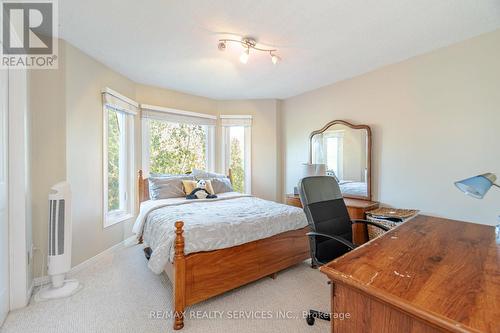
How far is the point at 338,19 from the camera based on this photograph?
1.98m

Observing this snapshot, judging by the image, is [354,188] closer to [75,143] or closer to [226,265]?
[226,265]

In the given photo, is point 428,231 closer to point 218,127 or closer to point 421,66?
point 421,66

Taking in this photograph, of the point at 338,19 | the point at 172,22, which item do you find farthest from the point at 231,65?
the point at 338,19

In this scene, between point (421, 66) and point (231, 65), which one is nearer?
point (421, 66)

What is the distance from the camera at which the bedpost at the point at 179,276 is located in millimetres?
1708

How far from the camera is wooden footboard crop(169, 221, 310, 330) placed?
1729 mm

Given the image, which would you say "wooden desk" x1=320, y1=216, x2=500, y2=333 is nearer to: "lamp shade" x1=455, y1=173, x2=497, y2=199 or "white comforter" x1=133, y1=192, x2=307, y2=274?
"lamp shade" x1=455, y1=173, x2=497, y2=199

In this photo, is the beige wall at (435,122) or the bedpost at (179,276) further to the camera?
the beige wall at (435,122)

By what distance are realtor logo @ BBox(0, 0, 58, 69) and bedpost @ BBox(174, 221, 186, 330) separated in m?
1.84

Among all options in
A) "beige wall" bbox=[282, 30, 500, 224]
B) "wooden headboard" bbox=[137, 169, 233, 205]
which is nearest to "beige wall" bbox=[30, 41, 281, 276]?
"wooden headboard" bbox=[137, 169, 233, 205]

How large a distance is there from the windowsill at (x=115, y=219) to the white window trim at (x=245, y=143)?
72.4 inches

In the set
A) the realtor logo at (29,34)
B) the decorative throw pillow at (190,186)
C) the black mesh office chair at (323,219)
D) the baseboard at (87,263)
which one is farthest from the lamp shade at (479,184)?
the baseboard at (87,263)

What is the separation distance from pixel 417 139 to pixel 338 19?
1.70 meters

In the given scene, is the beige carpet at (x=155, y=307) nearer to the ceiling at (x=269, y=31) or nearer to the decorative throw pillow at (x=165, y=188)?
the decorative throw pillow at (x=165, y=188)
